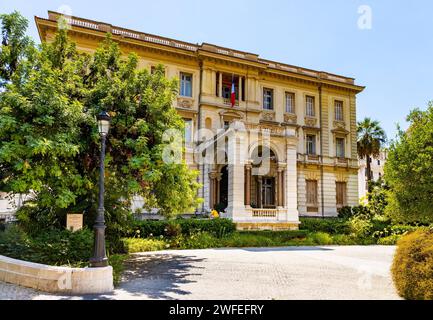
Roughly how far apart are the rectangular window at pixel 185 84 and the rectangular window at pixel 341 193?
1530 centimetres

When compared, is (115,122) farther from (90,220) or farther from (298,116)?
(298,116)

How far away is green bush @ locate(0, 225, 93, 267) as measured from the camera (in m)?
9.48

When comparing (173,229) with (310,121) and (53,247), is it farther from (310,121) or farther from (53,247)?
(310,121)

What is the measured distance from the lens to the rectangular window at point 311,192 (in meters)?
30.5

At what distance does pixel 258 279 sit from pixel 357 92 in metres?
29.3

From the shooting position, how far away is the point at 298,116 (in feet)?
103

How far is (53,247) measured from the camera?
967 centimetres

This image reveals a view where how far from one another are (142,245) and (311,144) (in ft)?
67.6

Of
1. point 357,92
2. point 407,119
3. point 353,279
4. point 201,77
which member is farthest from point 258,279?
point 357,92

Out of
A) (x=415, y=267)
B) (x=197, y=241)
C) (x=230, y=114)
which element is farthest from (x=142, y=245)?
(x=230, y=114)

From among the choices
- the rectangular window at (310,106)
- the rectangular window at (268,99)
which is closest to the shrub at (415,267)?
the rectangular window at (268,99)

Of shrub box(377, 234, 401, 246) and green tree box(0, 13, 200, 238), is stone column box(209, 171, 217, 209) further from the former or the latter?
green tree box(0, 13, 200, 238)
